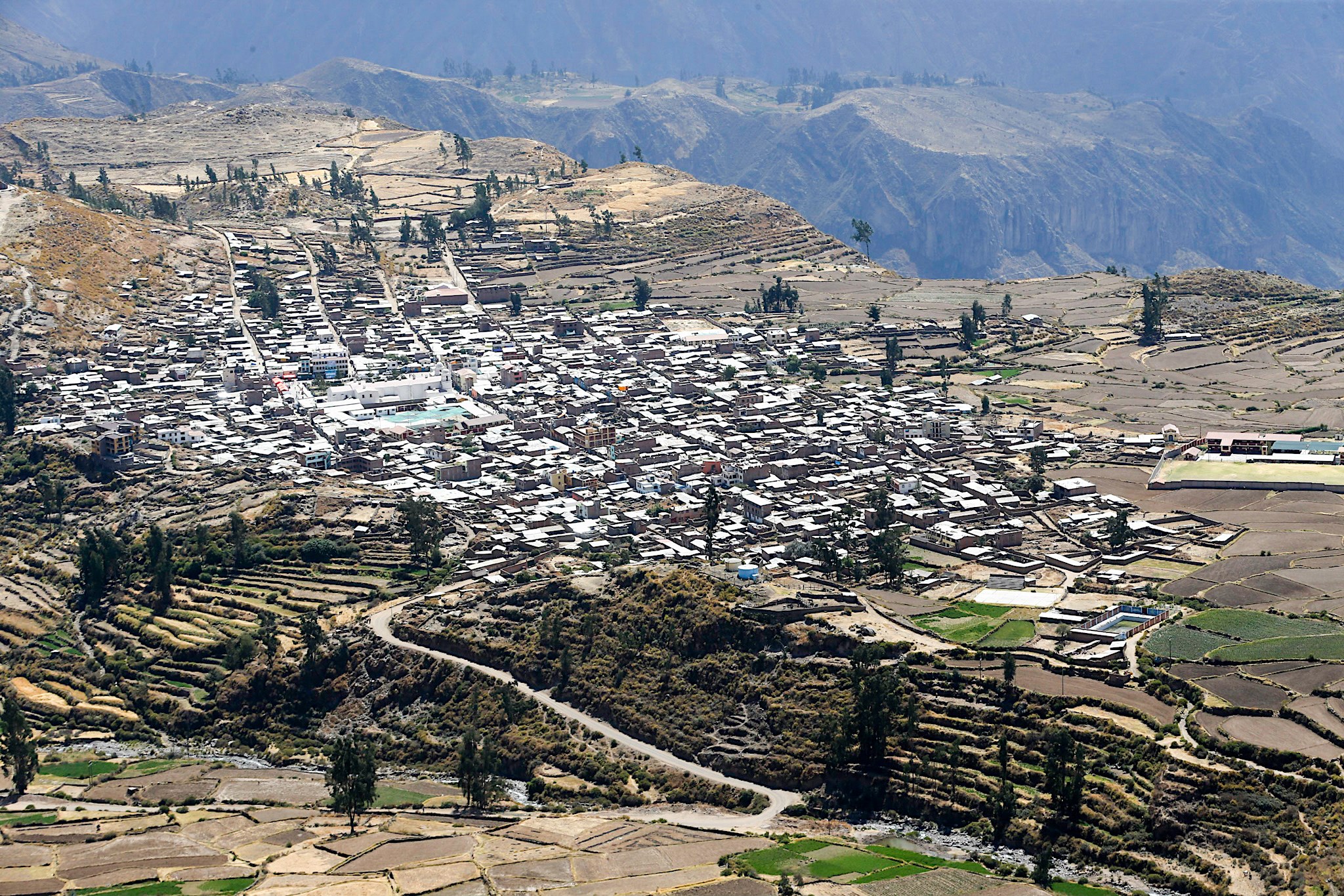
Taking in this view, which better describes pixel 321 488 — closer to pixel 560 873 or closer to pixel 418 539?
pixel 418 539

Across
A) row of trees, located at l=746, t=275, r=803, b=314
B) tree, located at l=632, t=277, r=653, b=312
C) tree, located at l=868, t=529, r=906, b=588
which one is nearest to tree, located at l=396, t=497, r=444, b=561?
tree, located at l=868, t=529, r=906, b=588

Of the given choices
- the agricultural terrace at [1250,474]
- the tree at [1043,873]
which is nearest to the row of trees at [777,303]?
the agricultural terrace at [1250,474]

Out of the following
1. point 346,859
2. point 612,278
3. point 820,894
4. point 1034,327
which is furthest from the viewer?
point 612,278

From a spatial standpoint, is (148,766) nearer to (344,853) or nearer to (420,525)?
(344,853)

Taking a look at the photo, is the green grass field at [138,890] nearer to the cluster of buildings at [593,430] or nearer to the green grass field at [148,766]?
the green grass field at [148,766]

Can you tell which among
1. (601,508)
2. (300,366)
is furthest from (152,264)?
(601,508)

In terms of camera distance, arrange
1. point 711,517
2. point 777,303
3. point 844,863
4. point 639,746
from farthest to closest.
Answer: point 777,303
point 711,517
point 639,746
point 844,863

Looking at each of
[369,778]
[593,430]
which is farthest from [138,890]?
[593,430]
